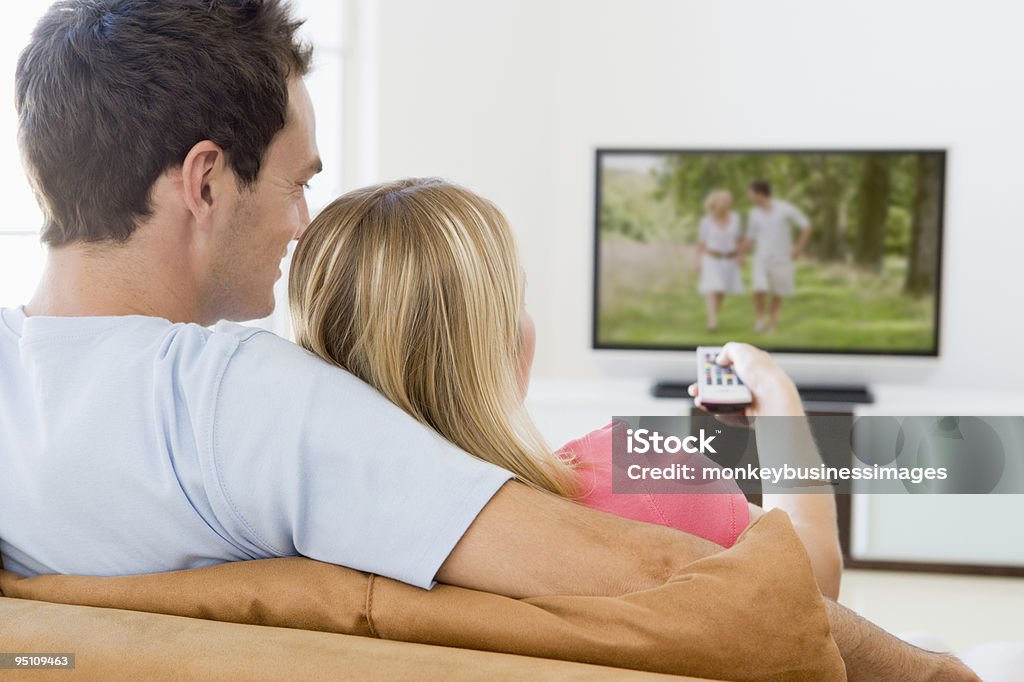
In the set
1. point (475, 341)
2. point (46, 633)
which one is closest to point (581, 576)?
point (475, 341)

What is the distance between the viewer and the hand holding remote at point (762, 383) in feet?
4.93

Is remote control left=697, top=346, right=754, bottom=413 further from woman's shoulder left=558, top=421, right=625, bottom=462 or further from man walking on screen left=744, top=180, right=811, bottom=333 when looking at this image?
man walking on screen left=744, top=180, right=811, bottom=333

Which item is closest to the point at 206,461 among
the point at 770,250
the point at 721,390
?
the point at 721,390

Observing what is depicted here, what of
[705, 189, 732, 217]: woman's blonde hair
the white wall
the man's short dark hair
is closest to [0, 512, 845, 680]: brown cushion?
the man's short dark hair

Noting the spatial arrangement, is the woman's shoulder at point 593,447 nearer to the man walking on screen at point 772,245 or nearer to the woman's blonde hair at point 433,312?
the woman's blonde hair at point 433,312

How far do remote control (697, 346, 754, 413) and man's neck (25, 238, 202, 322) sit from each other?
0.79 meters

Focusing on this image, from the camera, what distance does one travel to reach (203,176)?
1.14 m

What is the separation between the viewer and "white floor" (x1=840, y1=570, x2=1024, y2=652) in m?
3.18

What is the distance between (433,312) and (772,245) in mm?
3321

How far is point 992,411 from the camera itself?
11.8ft

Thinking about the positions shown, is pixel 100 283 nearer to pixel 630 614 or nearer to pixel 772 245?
pixel 630 614

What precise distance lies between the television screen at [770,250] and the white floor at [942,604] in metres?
0.93

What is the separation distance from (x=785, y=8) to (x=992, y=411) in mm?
1851

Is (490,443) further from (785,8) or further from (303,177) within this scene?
(785,8)
